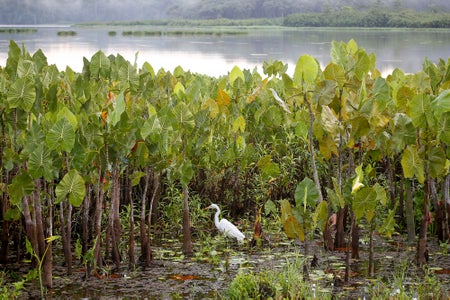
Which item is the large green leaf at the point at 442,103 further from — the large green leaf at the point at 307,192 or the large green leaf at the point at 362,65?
the large green leaf at the point at 307,192

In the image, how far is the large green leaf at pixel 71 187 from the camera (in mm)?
4176

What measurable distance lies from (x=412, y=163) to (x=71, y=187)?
2073 mm

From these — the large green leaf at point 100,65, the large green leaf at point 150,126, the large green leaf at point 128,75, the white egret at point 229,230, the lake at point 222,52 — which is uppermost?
the lake at point 222,52

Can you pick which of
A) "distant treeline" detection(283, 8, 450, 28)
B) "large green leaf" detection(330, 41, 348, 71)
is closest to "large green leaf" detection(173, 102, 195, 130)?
"large green leaf" detection(330, 41, 348, 71)

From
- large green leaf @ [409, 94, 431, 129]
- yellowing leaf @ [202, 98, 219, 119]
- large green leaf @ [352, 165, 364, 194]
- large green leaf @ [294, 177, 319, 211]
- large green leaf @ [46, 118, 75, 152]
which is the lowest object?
large green leaf @ [294, 177, 319, 211]

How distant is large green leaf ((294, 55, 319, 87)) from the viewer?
4.66 meters

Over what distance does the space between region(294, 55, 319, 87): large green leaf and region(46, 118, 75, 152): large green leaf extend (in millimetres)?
1505

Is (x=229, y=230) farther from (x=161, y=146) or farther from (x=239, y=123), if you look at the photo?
(x=161, y=146)

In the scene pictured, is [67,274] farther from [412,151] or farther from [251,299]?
[412,151]

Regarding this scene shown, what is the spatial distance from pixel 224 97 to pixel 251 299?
230 cm

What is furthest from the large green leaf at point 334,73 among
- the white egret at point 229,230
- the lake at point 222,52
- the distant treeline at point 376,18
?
the distant treeline at point 376,18

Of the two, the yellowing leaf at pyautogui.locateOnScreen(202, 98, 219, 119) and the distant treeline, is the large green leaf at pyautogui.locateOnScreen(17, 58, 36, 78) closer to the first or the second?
the yellowing leaf at pyautogui.locateOnScreen(202, 98, 219, 119)

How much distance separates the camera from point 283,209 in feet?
14.3

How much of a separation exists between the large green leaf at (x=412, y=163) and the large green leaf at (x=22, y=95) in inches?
89.1
